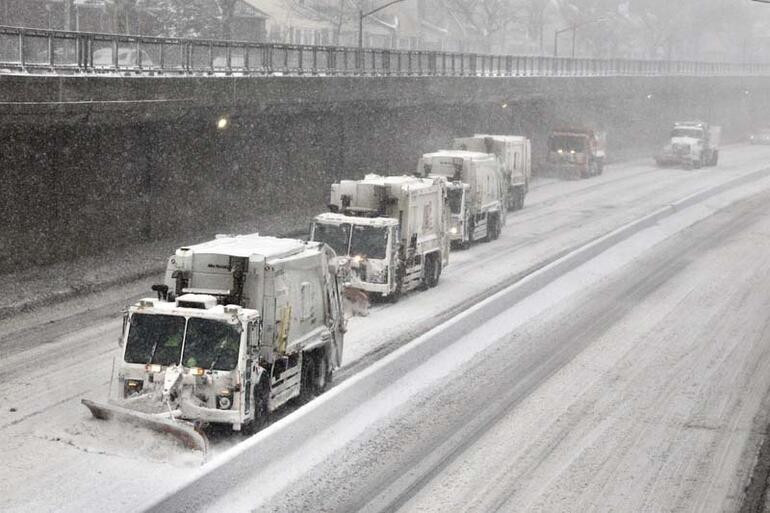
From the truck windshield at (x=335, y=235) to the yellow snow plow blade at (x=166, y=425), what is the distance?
12.0m

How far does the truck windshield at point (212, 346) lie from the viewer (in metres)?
16.9

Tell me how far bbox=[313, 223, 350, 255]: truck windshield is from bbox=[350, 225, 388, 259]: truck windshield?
17cm

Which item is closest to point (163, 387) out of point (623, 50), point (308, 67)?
point (308, 67)

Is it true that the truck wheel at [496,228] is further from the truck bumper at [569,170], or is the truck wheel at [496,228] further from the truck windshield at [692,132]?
the truck windshield at [692,132]

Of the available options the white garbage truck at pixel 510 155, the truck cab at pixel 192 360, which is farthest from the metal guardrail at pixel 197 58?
the truck cab at pixel 192 360

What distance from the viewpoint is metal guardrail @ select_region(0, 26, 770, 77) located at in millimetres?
29500

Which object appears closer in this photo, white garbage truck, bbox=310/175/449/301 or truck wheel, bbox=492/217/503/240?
white garbage truck, bbox=310/175/449/301

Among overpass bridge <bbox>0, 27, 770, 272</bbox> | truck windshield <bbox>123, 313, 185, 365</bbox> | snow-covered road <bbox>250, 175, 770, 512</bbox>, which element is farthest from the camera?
overpass bridge <bbox>0, 27, 770, 272</bbox>

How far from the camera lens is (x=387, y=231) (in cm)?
2856

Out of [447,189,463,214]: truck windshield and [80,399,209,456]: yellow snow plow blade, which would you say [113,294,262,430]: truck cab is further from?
[447,189,463,214]: truck windshield

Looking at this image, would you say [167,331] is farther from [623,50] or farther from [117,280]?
[623,50]

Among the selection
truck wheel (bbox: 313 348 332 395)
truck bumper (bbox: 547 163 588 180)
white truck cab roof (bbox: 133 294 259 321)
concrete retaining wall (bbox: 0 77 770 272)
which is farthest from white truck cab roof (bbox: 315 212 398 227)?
truck bumper (bbox: 547 163 588 180)

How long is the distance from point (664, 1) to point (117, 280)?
165 m

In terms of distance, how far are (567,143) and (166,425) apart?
175 feet
